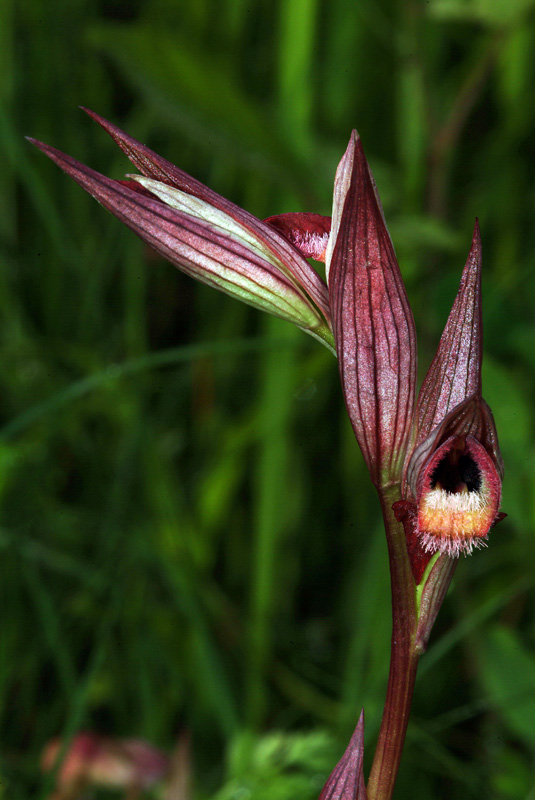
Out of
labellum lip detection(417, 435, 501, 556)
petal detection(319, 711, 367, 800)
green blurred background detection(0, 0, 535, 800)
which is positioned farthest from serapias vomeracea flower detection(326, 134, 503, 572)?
green blurred background detection(0, 0, 535, 800)

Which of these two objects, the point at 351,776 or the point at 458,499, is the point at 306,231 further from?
the point at 351,776

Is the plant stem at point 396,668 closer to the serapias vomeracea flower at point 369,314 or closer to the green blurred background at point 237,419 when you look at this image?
the serapias vomeracea flower at point 369,314

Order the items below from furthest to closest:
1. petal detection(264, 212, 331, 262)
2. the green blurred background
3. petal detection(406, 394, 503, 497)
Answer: the green blurred background, petal detection(264, 212, 331, 262), petal detection(406, 394, 503, 497)

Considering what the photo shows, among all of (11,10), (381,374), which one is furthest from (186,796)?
(11,10)

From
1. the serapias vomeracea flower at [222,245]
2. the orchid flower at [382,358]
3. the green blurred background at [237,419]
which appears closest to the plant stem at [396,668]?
the orchid flower at [382,358]

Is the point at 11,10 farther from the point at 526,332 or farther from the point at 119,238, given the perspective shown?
the point at 526,332

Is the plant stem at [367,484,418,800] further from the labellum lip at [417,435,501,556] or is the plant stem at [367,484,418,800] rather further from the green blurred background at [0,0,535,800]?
the green blurred background at [0,0,535,800]

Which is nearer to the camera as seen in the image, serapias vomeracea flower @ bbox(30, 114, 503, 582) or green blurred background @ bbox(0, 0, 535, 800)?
serapias vomeracea flower @ bbox(30, 114, 503, 582)

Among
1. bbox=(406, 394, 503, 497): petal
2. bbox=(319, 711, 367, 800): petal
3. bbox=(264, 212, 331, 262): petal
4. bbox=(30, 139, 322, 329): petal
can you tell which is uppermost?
bbox=(264, 212, 331, 262): petal
